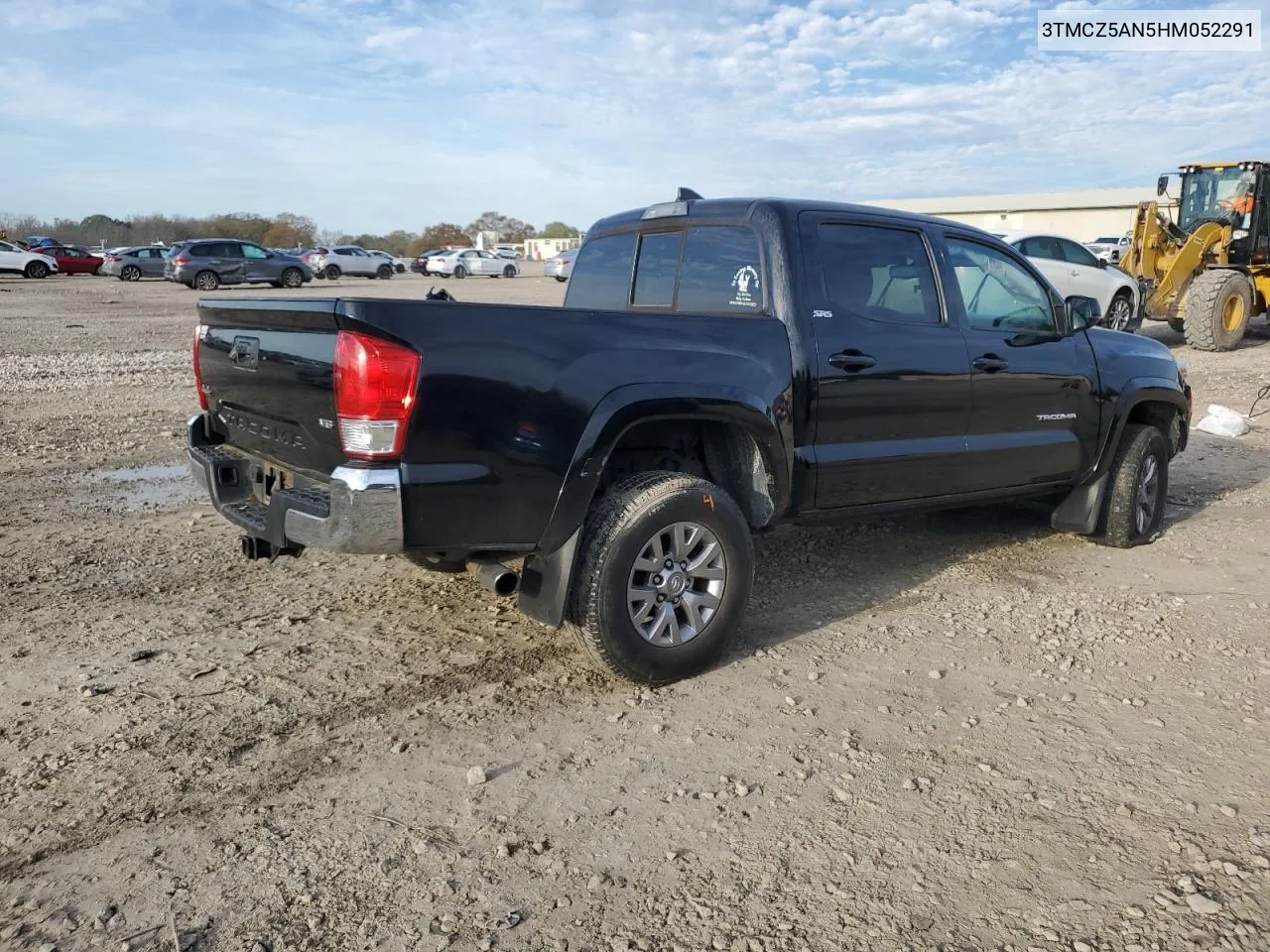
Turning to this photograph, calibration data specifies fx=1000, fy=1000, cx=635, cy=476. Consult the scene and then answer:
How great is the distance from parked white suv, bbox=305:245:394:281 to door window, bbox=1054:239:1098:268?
116 feet

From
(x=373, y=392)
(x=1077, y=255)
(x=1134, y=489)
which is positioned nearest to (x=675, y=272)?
(x=373, y=392)

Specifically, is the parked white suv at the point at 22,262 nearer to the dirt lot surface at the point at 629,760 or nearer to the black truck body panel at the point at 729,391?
the dirt lot surface at the point at 629,760

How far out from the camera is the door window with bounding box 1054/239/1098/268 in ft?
53.2

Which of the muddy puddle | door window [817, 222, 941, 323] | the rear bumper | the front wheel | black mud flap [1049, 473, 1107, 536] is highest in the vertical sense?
door window [817, 222, 941, 323]

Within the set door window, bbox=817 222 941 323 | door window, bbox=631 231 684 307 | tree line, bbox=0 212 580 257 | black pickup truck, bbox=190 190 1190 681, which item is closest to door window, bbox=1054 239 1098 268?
black pickup truck, bbox=190 190 1190 681

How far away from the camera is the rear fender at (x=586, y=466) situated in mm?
3686

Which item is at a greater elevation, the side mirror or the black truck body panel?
→ the side mirror

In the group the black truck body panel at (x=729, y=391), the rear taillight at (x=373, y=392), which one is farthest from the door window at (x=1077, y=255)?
the rear taillight at (x=373, y=392)

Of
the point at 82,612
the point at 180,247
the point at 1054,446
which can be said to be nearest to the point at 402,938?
the point at 82,612

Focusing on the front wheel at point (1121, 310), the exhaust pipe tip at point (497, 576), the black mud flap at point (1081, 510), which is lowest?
the black mud flap at point (1081, 510)

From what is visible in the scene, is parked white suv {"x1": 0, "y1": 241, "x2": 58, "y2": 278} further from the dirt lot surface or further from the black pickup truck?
the black pickup truck

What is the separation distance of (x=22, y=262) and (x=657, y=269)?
39.7 m

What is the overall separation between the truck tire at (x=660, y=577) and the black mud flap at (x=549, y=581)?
78 mm

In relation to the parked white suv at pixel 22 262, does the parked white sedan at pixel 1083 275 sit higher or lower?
higher
